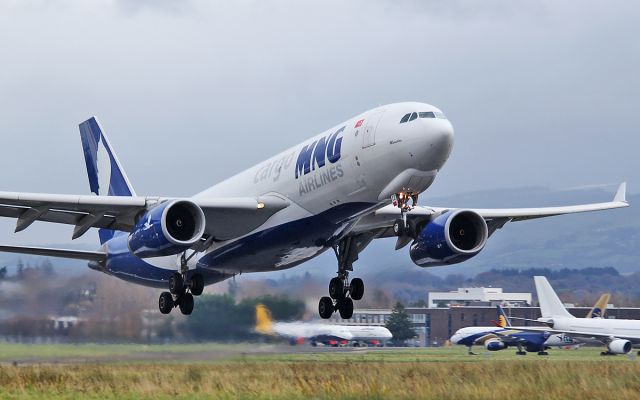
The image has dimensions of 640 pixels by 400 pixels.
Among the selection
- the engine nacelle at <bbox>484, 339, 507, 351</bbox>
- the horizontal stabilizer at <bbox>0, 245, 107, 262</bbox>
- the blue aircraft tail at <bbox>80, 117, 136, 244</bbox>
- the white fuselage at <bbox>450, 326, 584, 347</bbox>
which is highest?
the blue aircraft tail at <bbox>80, 117, 136, 244</bbox>

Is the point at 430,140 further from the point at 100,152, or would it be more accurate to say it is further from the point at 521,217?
the point at 100,152

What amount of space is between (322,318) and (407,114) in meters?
12.5

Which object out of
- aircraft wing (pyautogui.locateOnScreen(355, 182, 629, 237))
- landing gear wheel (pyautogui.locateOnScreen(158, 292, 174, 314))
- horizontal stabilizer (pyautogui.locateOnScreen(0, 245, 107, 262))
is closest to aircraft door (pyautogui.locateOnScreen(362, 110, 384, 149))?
aircraft wing (pyautogui.locateOnScreen(355, 182, 629, 237))

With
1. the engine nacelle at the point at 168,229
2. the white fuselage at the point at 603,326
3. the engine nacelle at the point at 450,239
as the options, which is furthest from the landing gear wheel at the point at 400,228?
the white fuselage at the point at 603,326

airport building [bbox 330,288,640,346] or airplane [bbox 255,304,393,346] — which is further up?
airport building [bbox 330,288,640,346]

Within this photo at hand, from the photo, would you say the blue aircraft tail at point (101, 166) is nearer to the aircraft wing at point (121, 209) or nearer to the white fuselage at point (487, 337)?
the aircraft wing at point (121, 209)

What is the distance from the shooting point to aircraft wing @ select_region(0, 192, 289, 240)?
33438 mm

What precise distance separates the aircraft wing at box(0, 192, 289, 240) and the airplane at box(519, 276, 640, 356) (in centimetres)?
3213

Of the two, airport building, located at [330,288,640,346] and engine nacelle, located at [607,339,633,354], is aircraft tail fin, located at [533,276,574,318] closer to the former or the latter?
engine nacelle, located at [607,339,633,354]

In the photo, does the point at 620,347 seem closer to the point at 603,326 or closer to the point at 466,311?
the point at 603,326

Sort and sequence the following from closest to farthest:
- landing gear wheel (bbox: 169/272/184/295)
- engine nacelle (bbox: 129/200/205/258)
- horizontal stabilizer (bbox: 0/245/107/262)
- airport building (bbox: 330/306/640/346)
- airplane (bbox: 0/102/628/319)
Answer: airplane (bbox: 0/102/628/319) → engine nacelle (bbox: 129/200/205/258) → landing gear wheel (bbox: 169/272/184/295) → horizontal stabilizer (bbox: 0/245/107/262) → airport building (bbox: 330/306/640/346)

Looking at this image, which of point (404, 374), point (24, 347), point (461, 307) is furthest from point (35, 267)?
point (461, 307)

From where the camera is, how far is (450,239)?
1369 inches

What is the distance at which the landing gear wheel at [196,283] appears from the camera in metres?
37.2
